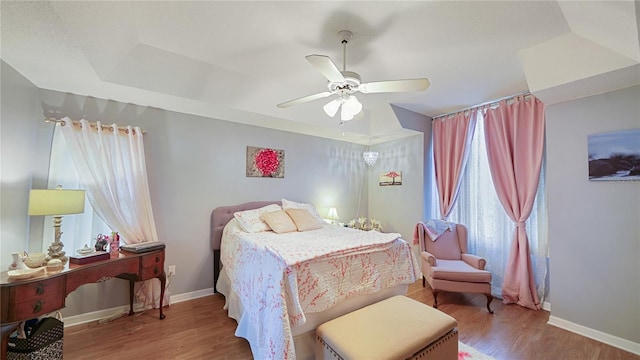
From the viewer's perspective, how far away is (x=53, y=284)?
175 cm

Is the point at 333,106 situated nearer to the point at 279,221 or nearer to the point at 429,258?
the point at 279,221

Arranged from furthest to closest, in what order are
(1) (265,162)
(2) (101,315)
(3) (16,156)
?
1. (1) (265,162)
2. (2) (101,315)
3. (3) (16,156)

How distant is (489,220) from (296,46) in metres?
3.34

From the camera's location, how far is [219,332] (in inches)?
90.8

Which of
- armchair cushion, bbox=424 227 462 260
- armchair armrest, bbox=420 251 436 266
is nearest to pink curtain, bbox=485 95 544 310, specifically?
armchair cushion, bbox=424 227 462 260

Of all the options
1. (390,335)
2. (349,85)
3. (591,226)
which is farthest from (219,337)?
(591,226)

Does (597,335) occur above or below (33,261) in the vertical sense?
below

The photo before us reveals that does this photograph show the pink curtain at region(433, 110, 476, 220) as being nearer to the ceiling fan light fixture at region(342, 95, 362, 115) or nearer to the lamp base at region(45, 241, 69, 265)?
the ceiling fan light fixture at region(342, 95, 362, 115)

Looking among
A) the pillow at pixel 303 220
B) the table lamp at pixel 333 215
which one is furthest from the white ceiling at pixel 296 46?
the table lamp at pixel 333 215

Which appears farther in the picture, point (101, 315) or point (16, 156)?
point (101, 315)

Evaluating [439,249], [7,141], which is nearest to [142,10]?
[7,141]

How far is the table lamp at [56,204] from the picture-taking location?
1854mm

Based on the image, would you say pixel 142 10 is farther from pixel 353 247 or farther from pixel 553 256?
pixel 553 256

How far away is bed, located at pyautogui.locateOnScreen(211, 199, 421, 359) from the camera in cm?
163
